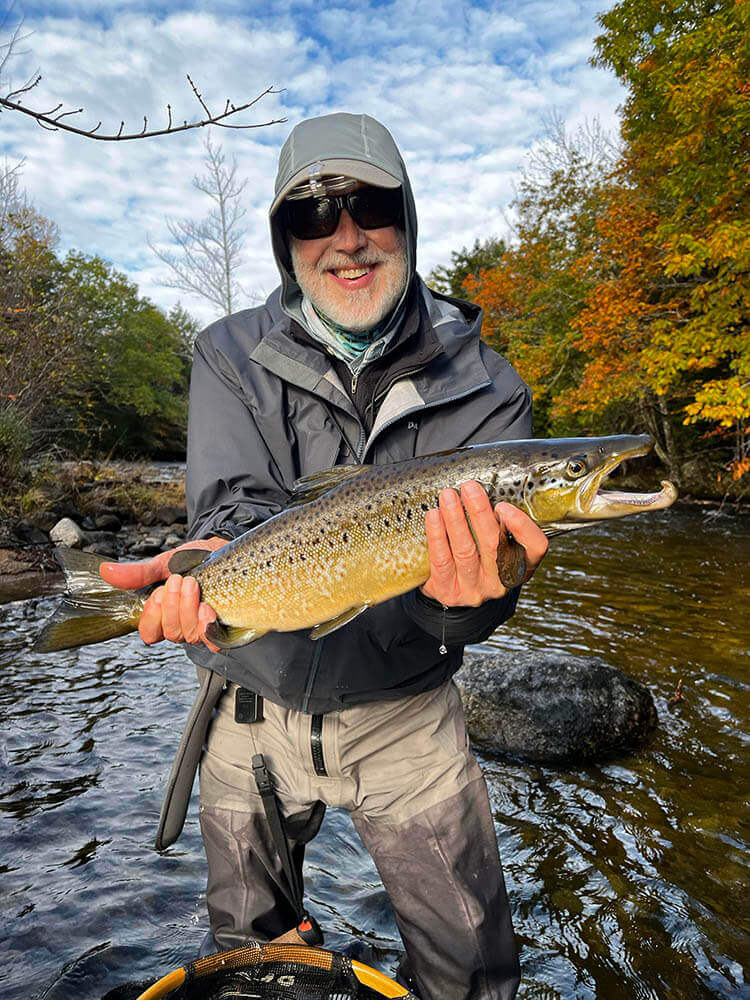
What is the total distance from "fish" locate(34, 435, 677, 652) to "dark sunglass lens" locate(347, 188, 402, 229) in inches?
51.1

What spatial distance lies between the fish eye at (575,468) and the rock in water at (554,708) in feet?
13.0

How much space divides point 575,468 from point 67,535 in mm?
13346

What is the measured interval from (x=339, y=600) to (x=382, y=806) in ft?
2.96

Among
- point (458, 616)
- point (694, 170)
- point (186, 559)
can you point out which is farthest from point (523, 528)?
point (694, 170)

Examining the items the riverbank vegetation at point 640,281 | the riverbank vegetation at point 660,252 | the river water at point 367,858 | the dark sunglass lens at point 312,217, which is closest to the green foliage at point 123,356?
the riverbank vegetation at point 640,281

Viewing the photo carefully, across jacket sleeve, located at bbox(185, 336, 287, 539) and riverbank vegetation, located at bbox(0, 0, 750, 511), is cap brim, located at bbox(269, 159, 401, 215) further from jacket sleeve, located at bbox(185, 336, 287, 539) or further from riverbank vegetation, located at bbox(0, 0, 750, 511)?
riverbank vegetation, located at bbox(0, 0, 750, 511)

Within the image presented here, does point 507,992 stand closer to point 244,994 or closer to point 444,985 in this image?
point 444,985

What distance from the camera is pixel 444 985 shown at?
2.64m

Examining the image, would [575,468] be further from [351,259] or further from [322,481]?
[351,259]

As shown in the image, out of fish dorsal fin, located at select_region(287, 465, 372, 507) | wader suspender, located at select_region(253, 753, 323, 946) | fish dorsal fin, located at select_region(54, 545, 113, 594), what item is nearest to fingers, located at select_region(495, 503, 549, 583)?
fish dorsal fin, located at select_region(287, 465, 372, 507)

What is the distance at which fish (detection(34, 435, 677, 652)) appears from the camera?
8.11ft

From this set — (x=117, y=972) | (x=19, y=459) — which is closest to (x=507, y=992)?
(x=117, y=972)

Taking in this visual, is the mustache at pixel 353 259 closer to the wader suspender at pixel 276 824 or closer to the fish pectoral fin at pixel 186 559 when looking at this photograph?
the fish pectoral fin at pixel 186 559

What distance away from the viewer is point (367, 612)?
2795mm
